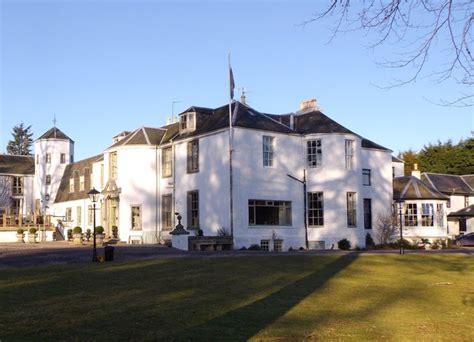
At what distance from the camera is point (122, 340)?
896 centimetres

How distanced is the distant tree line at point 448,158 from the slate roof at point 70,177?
38.5 meters

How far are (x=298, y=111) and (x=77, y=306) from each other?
33.0 m

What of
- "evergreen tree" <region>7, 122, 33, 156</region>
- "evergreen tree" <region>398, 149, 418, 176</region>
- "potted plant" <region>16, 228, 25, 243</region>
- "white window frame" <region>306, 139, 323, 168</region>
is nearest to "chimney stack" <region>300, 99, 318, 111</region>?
"white window frame" <region>306, 139, 323, 168</region>

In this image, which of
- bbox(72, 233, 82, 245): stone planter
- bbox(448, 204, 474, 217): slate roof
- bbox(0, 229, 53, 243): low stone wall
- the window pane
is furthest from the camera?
bbox(448, 204, 474, 217): slate roof

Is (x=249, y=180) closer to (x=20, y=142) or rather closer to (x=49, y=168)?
(x=49, y=168)

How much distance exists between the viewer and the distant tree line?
67.7 metres

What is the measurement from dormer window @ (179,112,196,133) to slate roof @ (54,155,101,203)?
50.4 feet

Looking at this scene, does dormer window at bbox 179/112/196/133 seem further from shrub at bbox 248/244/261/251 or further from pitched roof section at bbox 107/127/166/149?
shrub at bbox 248/244/261/251

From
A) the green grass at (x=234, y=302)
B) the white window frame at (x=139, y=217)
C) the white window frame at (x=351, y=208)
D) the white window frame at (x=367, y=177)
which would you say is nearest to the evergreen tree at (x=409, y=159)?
the white window frame at (x=367, y=177)

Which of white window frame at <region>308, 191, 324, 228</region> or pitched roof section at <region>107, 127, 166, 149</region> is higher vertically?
pitched roof section at <region>107, 127, 166, 149</region>

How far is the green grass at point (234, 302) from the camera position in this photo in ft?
32.4

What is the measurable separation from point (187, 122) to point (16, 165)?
33.8m

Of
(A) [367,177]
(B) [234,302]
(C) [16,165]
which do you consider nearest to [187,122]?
(A) [367,177]

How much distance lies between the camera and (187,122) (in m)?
39.1
